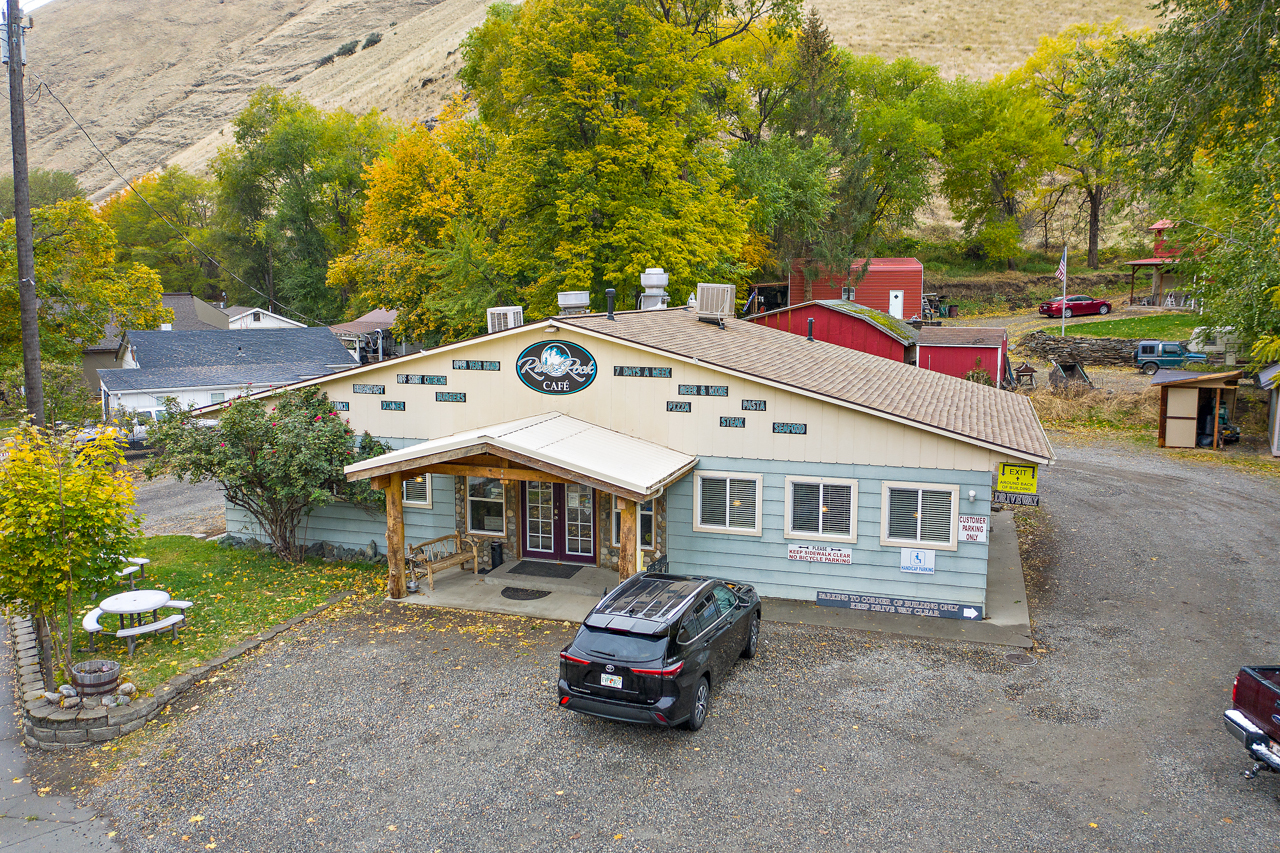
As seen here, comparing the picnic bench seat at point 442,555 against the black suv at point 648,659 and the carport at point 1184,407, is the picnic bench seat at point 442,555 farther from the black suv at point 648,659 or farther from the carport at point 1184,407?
the carport at point 1184,407

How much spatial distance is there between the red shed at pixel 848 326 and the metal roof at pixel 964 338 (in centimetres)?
352

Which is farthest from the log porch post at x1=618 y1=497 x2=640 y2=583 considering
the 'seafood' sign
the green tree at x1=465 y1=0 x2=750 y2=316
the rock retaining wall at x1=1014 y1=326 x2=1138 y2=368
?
the rock retaining wall at x1=1014 y1=326 x2=1138 y2=368

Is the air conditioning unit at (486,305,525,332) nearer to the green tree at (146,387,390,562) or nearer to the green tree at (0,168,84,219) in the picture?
the green tree at (146,387,390,562)

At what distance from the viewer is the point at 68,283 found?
32875mm

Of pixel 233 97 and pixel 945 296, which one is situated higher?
pixel 233 97

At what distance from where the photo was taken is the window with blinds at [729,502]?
1398 centimetres

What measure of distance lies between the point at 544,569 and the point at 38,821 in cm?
881

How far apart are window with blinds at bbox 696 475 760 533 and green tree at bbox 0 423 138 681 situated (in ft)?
29.5

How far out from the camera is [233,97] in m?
150

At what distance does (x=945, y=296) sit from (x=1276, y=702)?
50997mm

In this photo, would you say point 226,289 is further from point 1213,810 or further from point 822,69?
point 1213,810

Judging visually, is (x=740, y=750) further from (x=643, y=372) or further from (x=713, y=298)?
(x=713, y=298)

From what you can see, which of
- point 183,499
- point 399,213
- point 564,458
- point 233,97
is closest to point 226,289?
point 399,213

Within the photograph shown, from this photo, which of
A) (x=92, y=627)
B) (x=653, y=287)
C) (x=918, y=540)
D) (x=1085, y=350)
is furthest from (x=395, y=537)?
(x=1085, y=350)
